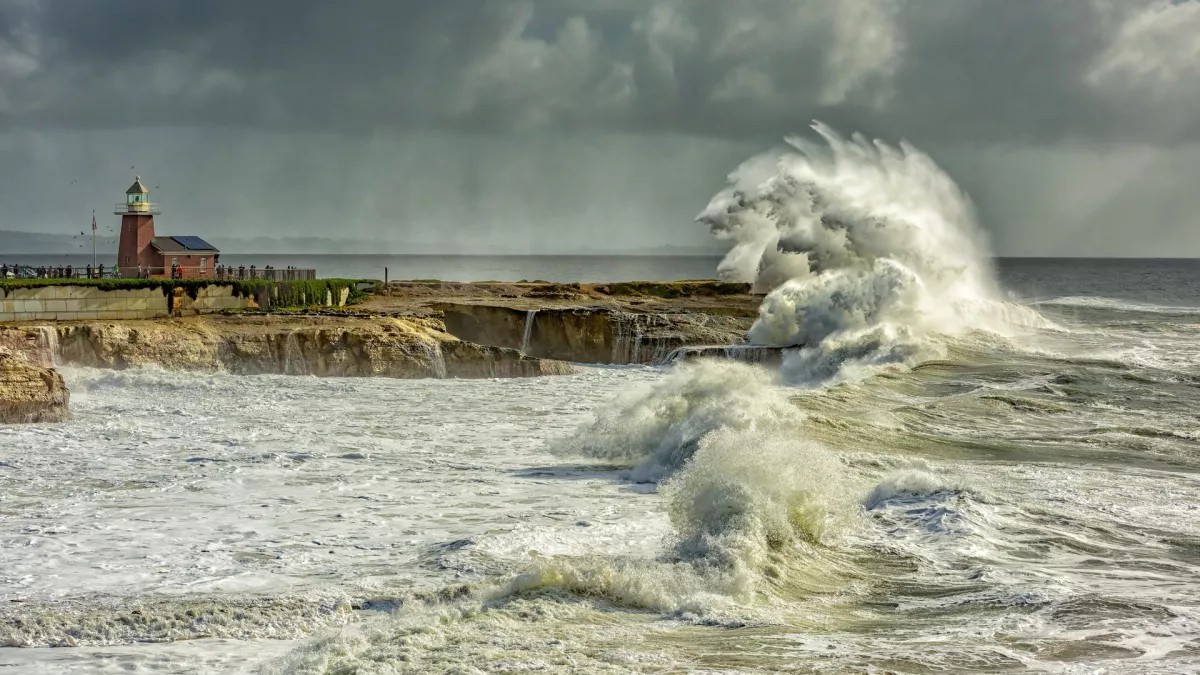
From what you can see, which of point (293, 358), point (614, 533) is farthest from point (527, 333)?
point (614, 533)

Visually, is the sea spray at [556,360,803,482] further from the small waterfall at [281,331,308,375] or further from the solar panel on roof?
the solar panel on roof

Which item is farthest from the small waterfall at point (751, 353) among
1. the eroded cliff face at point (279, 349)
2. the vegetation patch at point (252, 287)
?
the vegetation patch at point (252, 287)

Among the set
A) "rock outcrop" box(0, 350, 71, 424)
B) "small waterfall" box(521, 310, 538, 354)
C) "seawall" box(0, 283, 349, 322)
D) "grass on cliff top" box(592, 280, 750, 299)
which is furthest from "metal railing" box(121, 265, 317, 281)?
"rock outcrop" box(0, 350, 71, 424)

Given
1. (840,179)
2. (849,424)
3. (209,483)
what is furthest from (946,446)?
(840,179)

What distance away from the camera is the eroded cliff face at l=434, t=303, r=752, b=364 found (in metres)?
30.0

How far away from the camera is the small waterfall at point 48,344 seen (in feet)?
75.2

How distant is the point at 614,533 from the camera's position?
989 cm

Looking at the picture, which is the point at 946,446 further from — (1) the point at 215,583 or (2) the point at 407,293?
(2) the point at 407,293

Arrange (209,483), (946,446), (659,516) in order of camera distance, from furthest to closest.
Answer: (946,446)
(209,483)
(659,516)

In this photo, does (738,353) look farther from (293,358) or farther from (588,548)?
(588,548)

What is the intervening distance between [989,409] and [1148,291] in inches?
2407

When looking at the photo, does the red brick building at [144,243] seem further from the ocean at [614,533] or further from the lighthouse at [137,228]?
the ocean at [614,533]

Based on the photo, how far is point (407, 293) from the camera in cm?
4031

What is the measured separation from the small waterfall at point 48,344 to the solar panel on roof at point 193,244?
56.9 feet
